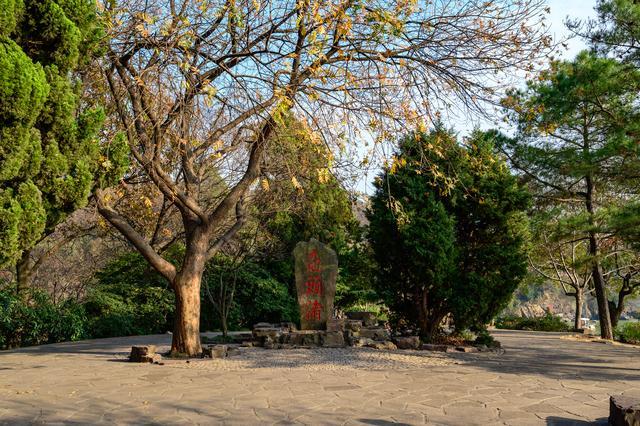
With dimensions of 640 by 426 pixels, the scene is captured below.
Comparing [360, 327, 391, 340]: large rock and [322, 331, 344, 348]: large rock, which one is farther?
[360, 327, 391, 340]: large rock

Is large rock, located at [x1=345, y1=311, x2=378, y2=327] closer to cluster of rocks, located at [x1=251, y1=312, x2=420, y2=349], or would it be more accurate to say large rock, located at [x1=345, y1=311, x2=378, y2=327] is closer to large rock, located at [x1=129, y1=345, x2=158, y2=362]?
cluster of rocks, located at [x1=251, y1=312, x2=420, y2=349]

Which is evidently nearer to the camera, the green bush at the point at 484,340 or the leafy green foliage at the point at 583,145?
the leafy green foliage at the point at 583,145

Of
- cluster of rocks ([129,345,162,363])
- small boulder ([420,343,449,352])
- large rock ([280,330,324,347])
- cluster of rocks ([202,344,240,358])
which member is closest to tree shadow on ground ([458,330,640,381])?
small boulder ([420,343,449,352])

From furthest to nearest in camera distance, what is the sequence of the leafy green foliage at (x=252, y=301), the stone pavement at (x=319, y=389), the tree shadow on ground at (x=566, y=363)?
the leafy green foliage at (x=252, y=301) < the tree shadow on ground at (x=566, y=363) < the stone pavement at (x=319, y=389)

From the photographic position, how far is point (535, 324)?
22.4 metres

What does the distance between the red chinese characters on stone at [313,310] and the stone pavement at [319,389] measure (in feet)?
6.31

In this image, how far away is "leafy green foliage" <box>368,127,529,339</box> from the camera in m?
10.7

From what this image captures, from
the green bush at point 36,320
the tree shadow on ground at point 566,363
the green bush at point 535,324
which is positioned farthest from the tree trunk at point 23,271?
the green bush at point 535,324

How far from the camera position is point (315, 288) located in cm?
1162

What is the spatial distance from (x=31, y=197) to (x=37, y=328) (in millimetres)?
6839

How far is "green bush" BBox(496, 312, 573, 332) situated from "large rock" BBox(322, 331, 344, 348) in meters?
13.7

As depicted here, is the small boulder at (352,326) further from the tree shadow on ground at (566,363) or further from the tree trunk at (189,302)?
the tree trunk at (189,302)

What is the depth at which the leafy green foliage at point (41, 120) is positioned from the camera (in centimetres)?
573

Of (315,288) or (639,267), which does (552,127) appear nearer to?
(315,288)
